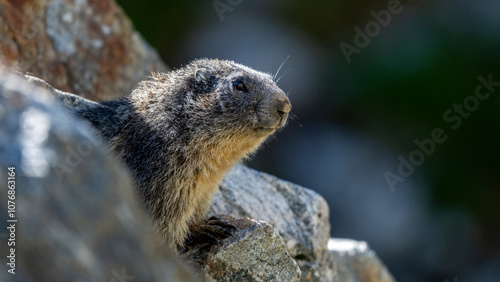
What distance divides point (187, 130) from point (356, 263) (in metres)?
3.36

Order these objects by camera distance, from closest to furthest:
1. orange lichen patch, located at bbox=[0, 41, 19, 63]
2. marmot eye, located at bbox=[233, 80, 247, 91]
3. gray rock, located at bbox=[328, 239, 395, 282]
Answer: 1. marmot eye, located at bbox=[233, 80, 247, 91]
2. orange lichen patch, located at bbox=[0, 41, 19, 63]
3. gray rock, located at bbox=[328, 239, 395, 282]

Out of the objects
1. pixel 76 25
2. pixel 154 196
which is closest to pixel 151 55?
pixel 76 25

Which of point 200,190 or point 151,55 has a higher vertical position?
point 200,190

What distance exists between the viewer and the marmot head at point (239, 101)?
18.6 ft

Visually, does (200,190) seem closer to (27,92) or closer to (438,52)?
(27,92)

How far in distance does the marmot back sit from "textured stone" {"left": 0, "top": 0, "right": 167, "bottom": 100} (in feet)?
7.54

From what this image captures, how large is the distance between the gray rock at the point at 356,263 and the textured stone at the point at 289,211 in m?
0.94

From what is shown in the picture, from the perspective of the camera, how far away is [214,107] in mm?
5805

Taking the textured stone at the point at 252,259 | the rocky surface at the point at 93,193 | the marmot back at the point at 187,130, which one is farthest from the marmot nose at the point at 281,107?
the textured stone at the point at 252,259

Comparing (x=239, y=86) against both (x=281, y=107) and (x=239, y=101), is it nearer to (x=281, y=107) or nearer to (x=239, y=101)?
(x=239, y=101)

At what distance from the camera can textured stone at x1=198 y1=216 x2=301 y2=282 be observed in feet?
15.8

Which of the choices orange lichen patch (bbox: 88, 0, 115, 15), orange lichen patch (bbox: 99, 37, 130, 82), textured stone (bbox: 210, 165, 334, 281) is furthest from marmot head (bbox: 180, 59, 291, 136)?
orange lichen patch (bbox: 88, 0, 115, 15)

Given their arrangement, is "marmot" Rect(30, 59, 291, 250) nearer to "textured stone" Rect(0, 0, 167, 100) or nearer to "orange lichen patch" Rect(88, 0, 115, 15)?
"textured stone" Rect(0, 0, 167, 100)

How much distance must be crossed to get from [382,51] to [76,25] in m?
7.24
